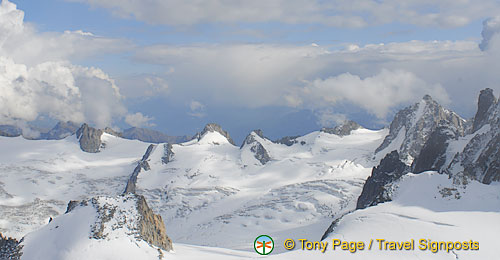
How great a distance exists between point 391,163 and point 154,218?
98006mm

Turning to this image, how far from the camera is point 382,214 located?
220 ft

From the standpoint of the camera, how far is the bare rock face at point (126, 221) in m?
74.6

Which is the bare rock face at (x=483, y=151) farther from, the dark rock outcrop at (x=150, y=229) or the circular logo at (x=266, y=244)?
the dark rock outcrop at (x=150, y=229)

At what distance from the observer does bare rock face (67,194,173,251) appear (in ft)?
245

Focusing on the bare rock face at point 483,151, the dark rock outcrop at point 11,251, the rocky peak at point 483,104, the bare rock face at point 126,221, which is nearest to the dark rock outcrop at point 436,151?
the bare rock face at point 483,151

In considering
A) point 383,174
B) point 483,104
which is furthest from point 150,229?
point 483,104

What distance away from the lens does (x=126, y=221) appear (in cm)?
7888

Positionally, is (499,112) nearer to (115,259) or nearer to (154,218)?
(154,218)

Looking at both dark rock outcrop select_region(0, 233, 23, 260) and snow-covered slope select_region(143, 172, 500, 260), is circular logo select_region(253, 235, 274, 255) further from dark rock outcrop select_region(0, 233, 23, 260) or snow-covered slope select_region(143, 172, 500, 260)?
dark rock outcrop select_region(0, 233, 23, 260)

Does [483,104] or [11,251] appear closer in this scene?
[11,251]

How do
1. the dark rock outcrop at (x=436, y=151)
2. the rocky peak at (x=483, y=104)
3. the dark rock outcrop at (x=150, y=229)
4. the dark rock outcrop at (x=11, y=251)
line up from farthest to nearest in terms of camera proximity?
the rocky peak at (x=483, y=104) → the dark rock outcrop at (x=436, y=151) → the dark rock outcrop at (x=150, y=229) → the dark rock outcrop at (x=11, y=251)

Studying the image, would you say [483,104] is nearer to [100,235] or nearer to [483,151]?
[483,151]

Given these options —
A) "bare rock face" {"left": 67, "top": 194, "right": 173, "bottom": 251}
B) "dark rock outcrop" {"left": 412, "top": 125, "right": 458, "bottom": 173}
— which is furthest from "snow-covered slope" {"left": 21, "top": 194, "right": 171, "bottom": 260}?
"dark rock outcrop" {"left": 412, "top": 125, "right": 458, "bottom": 173}

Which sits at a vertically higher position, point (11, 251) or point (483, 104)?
point (483, 104)
